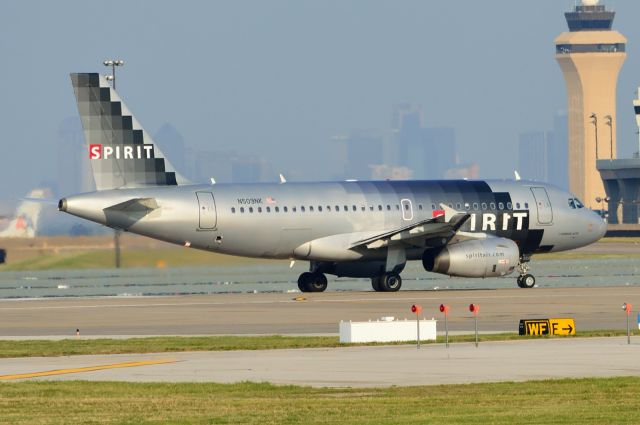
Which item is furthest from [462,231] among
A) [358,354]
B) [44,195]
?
[358,354]

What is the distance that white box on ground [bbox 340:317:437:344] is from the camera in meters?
33.2

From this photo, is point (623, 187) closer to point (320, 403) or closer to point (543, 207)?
point (543, 207)

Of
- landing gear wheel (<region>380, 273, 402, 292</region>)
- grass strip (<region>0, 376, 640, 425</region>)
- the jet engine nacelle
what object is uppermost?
the jet engine nacelle

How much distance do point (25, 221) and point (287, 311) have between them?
1679 cm

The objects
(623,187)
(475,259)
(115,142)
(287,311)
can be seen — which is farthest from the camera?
(623,187)

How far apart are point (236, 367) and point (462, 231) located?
30275 mm

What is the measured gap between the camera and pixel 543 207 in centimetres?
5997

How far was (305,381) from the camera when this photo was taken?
2580 cm

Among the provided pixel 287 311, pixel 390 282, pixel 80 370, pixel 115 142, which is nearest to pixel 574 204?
pixel 390 282

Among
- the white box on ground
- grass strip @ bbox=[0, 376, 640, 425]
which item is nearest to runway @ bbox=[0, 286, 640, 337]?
the white box on ground

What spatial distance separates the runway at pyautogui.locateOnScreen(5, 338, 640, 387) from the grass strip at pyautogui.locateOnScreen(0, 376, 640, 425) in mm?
1056

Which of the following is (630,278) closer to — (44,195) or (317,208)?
(317,208)

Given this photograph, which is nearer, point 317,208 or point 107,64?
point 317,208

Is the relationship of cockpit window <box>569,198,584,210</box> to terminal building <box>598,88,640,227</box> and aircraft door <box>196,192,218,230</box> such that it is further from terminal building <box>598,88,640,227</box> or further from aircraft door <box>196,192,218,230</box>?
terminal building <box>598,88,640,227</box>
